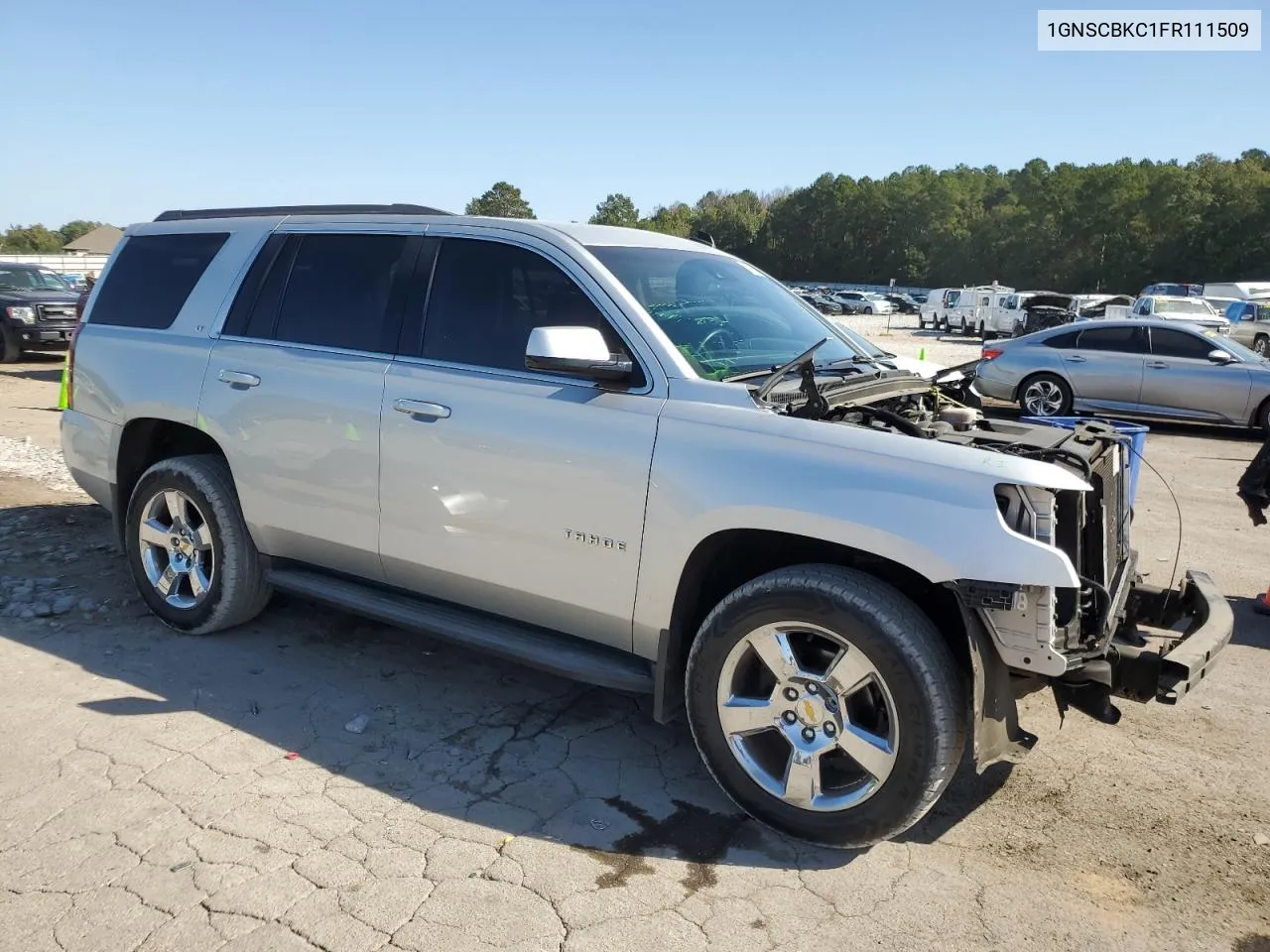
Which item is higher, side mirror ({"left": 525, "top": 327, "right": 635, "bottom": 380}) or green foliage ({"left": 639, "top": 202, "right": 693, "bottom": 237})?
green foliage ({"left": 639, "top": 202, "right": 693, "bottom": 237})

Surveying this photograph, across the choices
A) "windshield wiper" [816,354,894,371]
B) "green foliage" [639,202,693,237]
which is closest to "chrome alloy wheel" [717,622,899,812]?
"windshield wiper" [816,354,894,371]

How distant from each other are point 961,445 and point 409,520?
2.20 metres

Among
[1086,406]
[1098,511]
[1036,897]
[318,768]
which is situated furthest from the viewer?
[1086,406]

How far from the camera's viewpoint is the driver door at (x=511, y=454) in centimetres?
346

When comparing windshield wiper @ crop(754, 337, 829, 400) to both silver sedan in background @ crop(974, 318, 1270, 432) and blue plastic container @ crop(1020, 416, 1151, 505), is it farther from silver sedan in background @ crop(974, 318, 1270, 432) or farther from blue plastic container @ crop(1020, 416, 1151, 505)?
silver sedan in background @ crop(974, 318, 1270, 432)

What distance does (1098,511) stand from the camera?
3.31 meters

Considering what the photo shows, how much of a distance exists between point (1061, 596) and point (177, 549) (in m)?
4.10

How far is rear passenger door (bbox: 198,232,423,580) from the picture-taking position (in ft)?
13.6

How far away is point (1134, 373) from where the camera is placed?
1321cm

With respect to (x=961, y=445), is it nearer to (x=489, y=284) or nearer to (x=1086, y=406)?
(x=489, y=284)

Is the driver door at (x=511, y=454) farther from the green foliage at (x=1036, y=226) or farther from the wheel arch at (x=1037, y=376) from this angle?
A: the green foliage at (x=1036, y=226)

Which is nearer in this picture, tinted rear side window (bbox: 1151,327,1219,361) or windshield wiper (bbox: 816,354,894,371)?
windshield wiper (bbox: 816,354,894,371)

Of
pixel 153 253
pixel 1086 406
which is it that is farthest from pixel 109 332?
pixel 1086 406

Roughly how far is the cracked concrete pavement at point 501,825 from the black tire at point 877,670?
15cm
